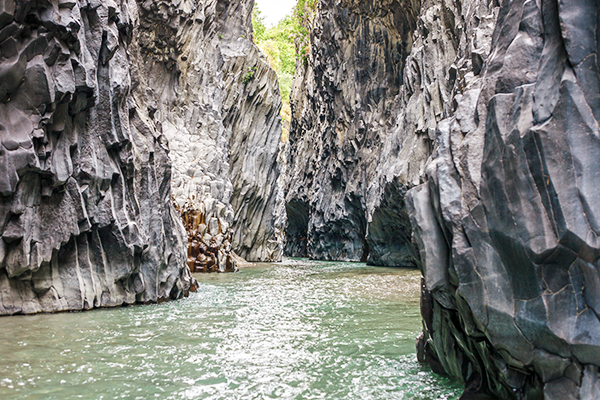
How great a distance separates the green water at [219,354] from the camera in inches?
211

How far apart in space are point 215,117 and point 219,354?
71.4 feet

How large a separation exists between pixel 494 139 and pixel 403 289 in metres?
12.4

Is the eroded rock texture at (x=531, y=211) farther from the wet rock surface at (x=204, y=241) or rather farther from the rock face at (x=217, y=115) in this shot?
the wet rock surface at (x=204, y=241)

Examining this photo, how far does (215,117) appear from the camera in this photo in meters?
27.3

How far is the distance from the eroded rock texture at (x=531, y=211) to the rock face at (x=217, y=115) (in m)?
11.8

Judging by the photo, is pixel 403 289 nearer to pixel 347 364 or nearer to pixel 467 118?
pixel 347 364

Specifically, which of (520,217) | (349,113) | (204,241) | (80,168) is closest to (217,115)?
(204,241)

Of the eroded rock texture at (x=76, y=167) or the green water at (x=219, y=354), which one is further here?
the eroded rock texture at (x=76, y=167)

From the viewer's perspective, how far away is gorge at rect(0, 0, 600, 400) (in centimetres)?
380

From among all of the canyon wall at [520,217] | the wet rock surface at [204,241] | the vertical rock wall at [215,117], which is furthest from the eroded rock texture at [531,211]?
the wet rock surface at [204,241]

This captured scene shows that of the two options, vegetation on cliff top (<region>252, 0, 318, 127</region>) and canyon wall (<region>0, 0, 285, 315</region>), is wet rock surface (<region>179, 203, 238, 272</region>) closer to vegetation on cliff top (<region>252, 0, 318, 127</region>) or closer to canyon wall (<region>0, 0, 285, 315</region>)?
canyon wall (<region>0, 0, 285, 315</region>)

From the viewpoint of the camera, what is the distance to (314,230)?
43875mm

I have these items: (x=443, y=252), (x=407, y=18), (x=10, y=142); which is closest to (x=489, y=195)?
(x=443, y=252)

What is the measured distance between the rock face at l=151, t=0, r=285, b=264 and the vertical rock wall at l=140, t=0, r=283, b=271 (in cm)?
5
